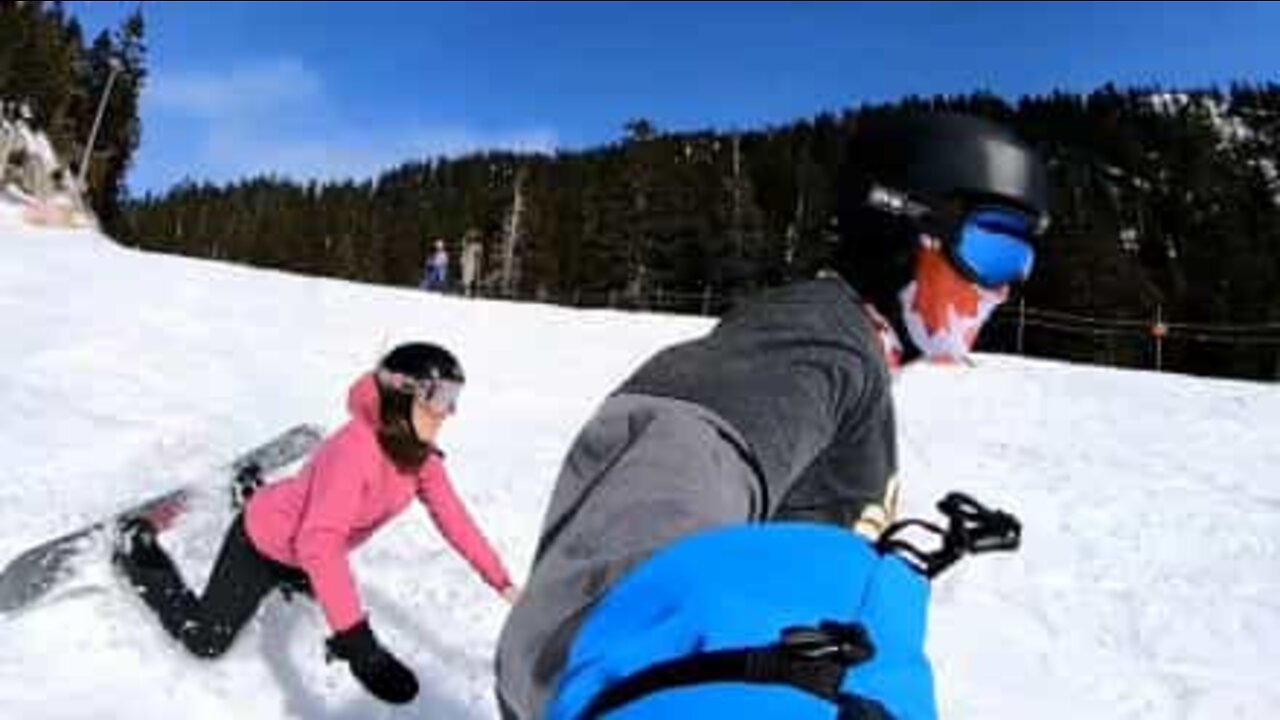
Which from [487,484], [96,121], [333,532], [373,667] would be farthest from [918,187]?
[96,121]

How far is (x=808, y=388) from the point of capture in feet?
4.82

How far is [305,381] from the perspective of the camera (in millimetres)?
15039

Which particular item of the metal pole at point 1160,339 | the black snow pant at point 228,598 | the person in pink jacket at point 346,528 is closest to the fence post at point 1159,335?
the metal pole at point 1160,339

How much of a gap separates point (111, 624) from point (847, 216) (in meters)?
5.28

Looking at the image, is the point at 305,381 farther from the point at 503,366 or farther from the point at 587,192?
the point at 587,192

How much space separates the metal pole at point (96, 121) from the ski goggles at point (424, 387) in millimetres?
77319

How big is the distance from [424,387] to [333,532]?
64cm

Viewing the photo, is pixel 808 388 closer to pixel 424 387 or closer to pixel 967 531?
pixel 967 531

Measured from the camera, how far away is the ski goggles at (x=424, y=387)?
220 inches

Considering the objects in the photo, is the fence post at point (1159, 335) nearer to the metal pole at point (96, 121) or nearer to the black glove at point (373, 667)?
the black glove at point (373, 667)

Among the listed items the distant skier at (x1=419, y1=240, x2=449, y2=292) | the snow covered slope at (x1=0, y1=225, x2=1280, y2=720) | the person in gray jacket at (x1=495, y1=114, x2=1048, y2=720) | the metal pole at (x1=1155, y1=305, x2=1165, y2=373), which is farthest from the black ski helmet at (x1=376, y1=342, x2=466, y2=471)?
the distant skier at (x1=419, y1=240, x2=449, y2=292)

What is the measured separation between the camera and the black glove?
487cm

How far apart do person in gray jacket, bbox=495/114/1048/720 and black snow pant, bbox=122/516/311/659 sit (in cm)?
454

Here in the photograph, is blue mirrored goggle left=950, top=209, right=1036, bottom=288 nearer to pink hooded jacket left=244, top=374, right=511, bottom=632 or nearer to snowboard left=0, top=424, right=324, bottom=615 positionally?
pink hooded jacket left=244, top=374, right=511, bottom=632
